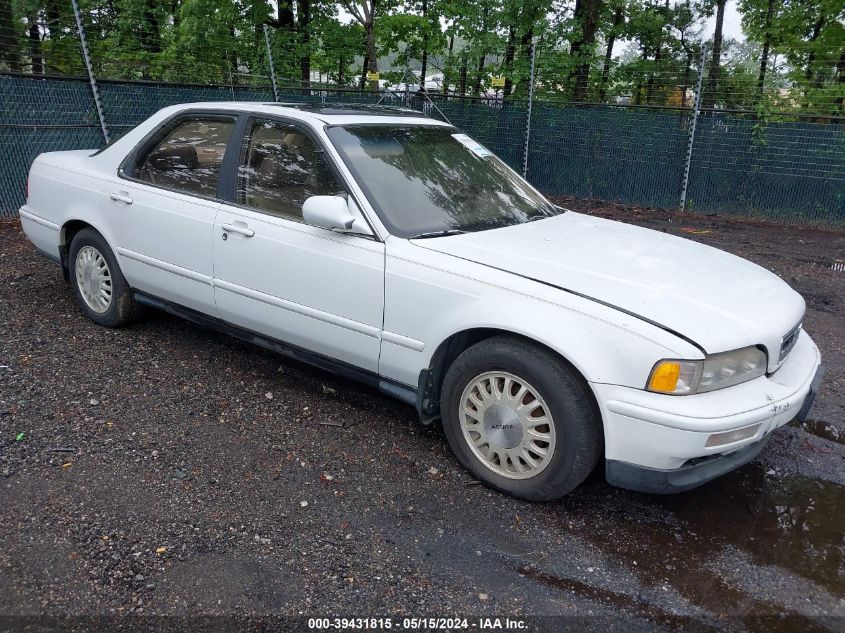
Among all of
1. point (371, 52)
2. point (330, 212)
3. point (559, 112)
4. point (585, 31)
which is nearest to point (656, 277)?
point (330, 212)

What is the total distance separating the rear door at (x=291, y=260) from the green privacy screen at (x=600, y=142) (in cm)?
564

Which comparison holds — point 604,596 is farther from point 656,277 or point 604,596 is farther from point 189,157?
point 189,157

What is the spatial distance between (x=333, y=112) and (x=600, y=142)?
8699 millimetres

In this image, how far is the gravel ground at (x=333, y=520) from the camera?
8.54ft

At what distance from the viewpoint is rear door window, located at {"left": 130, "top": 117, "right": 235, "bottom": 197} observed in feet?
14.0

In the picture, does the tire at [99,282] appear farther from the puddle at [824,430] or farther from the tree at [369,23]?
the tree at [369,23]

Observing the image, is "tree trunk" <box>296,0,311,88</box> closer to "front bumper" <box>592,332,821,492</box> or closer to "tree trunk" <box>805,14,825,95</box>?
"tree trunk" <box>805,14,825,95</box>

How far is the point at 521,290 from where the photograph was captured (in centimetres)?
306

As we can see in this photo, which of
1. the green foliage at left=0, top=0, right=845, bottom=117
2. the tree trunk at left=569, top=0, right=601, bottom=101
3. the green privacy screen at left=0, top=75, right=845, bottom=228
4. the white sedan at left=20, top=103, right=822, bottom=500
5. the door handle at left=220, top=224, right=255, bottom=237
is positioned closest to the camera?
the white sedan at left=20, top=103, right=822, bottom=500

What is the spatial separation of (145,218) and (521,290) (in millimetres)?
2724

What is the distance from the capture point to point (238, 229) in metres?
3.96

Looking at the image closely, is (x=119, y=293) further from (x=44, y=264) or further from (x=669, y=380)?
(x=669, y=380)

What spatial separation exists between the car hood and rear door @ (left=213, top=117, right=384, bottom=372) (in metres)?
0.47

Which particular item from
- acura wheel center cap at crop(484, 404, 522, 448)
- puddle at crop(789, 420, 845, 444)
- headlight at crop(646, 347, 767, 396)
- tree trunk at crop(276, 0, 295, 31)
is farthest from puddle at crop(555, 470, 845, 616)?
tree trunk at crop(276, 0, 295, 31)
